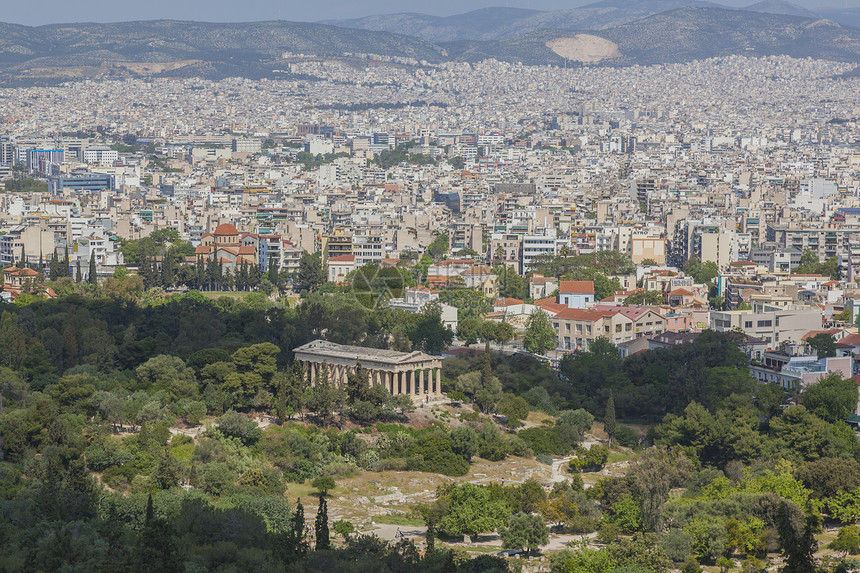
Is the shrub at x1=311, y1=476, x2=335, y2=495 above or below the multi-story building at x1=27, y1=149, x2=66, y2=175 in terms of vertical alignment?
below

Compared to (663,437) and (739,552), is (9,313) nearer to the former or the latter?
(663,437)

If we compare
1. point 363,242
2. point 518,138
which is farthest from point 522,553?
point 518,138

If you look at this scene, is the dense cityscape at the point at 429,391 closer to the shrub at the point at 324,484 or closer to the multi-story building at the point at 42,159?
the shrub at the point at 324,484

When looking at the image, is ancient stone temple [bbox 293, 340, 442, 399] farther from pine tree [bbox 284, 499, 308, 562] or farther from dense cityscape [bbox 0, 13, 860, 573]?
pine tree [bbox 284, 499, 308, 562]

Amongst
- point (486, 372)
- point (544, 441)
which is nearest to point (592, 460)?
point (544, 441)

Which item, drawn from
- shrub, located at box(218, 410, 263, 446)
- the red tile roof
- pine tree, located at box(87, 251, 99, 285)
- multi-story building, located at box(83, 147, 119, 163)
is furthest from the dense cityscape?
multi-story building, located at box(83, 147, 119, 163)
